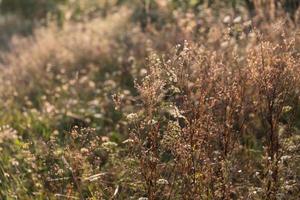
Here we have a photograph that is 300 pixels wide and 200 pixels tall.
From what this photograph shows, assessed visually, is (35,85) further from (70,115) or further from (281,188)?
(281,188)

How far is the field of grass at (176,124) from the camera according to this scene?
2979 mm

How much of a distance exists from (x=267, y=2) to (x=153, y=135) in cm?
297

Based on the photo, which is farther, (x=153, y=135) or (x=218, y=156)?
(x=218, y=156)

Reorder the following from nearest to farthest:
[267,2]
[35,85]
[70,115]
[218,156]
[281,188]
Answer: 1. [281,188]
2. [218,156]
3. [70,115]
4. [267,2]
5. [35,85]

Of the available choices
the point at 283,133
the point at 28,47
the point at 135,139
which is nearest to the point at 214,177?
the point at 135,139

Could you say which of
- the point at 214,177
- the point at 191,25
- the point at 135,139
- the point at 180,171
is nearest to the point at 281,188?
the point at 214,177

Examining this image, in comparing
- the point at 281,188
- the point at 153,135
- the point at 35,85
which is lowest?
the point at 35,85

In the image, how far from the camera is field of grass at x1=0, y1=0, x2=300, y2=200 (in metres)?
2.98

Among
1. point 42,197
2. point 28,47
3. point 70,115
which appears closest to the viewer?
point 42,197

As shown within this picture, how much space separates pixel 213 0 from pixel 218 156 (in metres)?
3.40

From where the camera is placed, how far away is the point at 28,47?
8.55 m

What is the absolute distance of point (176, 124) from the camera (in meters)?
2.86

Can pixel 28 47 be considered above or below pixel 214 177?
below

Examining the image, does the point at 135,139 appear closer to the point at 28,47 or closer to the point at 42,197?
the point at 42,197
